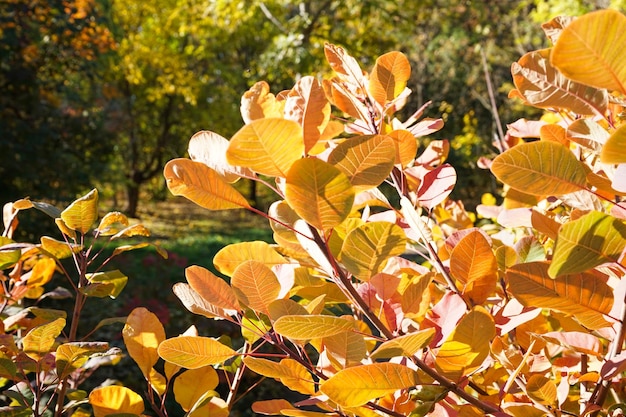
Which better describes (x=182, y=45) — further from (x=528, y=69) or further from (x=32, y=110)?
(x=528, y=69)

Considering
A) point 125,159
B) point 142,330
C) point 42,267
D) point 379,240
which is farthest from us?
point 125,159

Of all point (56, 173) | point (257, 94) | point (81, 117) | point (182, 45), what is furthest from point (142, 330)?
point (182, 45)

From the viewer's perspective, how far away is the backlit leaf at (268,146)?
12.2 inches

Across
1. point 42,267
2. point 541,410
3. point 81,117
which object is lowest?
point 541,410

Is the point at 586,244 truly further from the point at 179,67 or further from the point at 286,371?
the point at 179,67

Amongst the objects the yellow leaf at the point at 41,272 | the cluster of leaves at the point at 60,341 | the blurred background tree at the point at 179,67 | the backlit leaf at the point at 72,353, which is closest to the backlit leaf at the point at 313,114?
the cluster of leaves at the point at 60,341

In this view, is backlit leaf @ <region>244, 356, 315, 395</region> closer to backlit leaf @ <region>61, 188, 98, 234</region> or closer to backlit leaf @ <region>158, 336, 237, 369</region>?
backlit leaf @ <region>158, 336, 237, 369</region>

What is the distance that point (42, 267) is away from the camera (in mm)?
893

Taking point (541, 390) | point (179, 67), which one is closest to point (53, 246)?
point (541, 390)

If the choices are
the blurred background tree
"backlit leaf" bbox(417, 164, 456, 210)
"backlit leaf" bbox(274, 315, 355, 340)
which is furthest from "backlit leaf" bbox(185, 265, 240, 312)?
the blurred background tree

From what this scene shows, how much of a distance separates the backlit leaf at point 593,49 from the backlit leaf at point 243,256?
318 millimetres

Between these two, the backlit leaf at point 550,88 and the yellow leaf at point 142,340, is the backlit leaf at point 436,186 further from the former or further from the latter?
the yellow leaf at point 142,340

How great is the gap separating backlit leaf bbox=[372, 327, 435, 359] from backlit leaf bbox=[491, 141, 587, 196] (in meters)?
0.11

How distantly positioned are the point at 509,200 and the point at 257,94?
0.35 m
